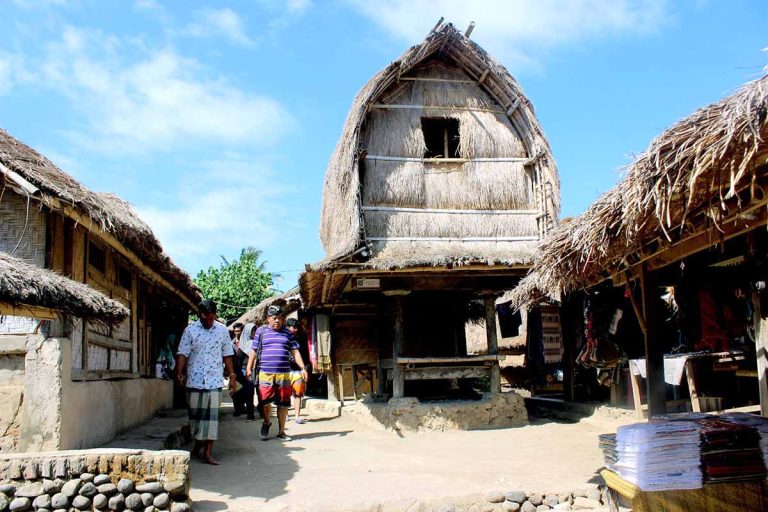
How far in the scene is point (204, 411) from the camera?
23.6 ft

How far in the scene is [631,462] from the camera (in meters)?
4.23

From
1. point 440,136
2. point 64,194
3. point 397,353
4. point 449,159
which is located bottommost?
point 397,353

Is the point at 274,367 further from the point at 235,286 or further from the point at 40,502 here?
the point at 235,286

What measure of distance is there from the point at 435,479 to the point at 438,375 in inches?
185

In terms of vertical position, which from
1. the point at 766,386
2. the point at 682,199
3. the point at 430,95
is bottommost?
the point at 766,386

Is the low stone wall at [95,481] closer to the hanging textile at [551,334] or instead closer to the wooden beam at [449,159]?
the wooden beam at [449,159]

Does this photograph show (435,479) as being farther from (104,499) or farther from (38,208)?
(38,208)

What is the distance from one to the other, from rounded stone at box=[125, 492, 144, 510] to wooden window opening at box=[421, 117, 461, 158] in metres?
7.79

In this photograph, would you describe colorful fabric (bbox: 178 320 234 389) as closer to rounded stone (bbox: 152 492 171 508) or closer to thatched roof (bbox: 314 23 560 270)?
rounded stone (bbox: 152 492 171 508)

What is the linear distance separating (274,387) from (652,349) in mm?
5067

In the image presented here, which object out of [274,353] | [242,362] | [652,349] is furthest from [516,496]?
[242,362]

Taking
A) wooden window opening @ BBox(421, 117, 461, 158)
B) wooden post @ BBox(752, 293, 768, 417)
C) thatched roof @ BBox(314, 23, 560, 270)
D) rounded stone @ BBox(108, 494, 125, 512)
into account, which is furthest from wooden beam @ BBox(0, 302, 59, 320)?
wooden window opening @ BBox(421, 117, 461, 158)

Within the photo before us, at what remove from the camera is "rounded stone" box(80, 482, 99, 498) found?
5398 millimetres

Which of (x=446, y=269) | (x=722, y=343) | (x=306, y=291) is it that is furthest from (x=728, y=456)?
(x=306, y=291)
